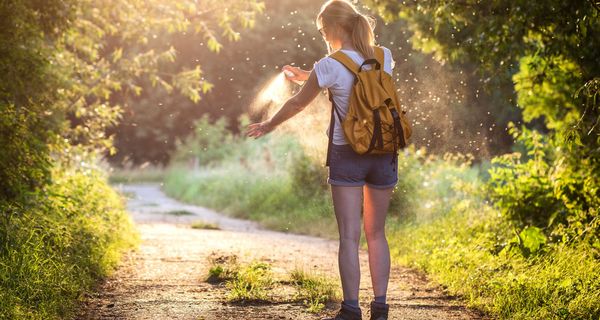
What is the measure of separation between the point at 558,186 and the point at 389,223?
17.1ft

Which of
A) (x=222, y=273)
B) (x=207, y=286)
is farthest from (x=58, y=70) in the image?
(x=207, y=286)

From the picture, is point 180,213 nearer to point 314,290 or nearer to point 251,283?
point 251,283

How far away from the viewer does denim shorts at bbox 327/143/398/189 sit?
175 inches

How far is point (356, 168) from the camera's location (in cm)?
446

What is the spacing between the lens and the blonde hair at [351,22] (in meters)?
4.48

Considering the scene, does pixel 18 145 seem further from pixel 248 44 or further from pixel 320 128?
pixel 248 44

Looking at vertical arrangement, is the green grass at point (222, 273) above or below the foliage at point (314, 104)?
below

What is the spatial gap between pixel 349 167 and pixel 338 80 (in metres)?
0.50

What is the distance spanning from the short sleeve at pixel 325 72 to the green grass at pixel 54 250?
2.10 m

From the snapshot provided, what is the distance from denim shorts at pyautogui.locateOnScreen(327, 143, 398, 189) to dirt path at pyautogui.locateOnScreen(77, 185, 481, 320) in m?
1.04

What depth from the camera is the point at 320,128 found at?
8.45 meters

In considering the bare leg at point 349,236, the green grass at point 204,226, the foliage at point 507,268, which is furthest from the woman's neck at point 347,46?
the green grass at point 204,226

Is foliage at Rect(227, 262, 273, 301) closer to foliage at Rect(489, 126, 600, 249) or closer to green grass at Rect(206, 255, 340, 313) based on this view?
green grass at Rect(206, 255, 340, 313)

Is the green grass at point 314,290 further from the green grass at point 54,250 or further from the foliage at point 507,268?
the green grass at point 54,250
